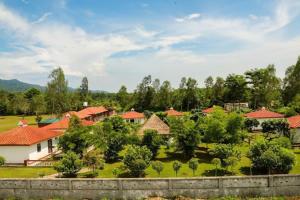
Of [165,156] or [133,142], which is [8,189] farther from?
[165,156]

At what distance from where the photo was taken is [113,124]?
108ft

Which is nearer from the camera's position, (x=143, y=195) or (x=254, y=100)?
(x=143, y=195)

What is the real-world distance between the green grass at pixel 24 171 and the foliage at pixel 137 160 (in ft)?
20.3

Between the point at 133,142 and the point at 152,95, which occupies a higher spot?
the point at 152,95

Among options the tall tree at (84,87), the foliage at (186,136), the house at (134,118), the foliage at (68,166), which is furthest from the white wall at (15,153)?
the tall tree at (84,87)

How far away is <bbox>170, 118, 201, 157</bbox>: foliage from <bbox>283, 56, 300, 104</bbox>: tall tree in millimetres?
40541

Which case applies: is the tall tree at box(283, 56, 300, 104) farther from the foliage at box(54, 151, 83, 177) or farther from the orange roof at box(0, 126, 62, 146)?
the foliage at box(54, 151, 83, 177)

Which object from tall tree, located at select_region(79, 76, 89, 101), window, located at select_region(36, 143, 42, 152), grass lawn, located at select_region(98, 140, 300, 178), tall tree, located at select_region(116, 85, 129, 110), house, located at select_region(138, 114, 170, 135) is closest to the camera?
grass lawn, located at select_region(98, 140, 300, 178)

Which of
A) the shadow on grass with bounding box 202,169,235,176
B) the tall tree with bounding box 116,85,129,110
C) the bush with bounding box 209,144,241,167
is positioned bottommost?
the shadow on grass with bounding box 202,169,235,176

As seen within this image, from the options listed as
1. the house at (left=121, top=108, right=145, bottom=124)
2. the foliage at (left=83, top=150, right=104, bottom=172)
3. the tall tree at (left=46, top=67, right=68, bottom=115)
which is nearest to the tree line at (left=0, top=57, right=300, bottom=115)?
the tall tree at (left=46, top=67, right=68, bottom=115)

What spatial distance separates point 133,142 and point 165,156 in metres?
3.32

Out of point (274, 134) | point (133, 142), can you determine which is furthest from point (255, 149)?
point (274, 134)

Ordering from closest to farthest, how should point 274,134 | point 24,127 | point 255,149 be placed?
point 255,149
point 24,127
point 274,134

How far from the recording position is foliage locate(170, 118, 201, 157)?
2688cm
